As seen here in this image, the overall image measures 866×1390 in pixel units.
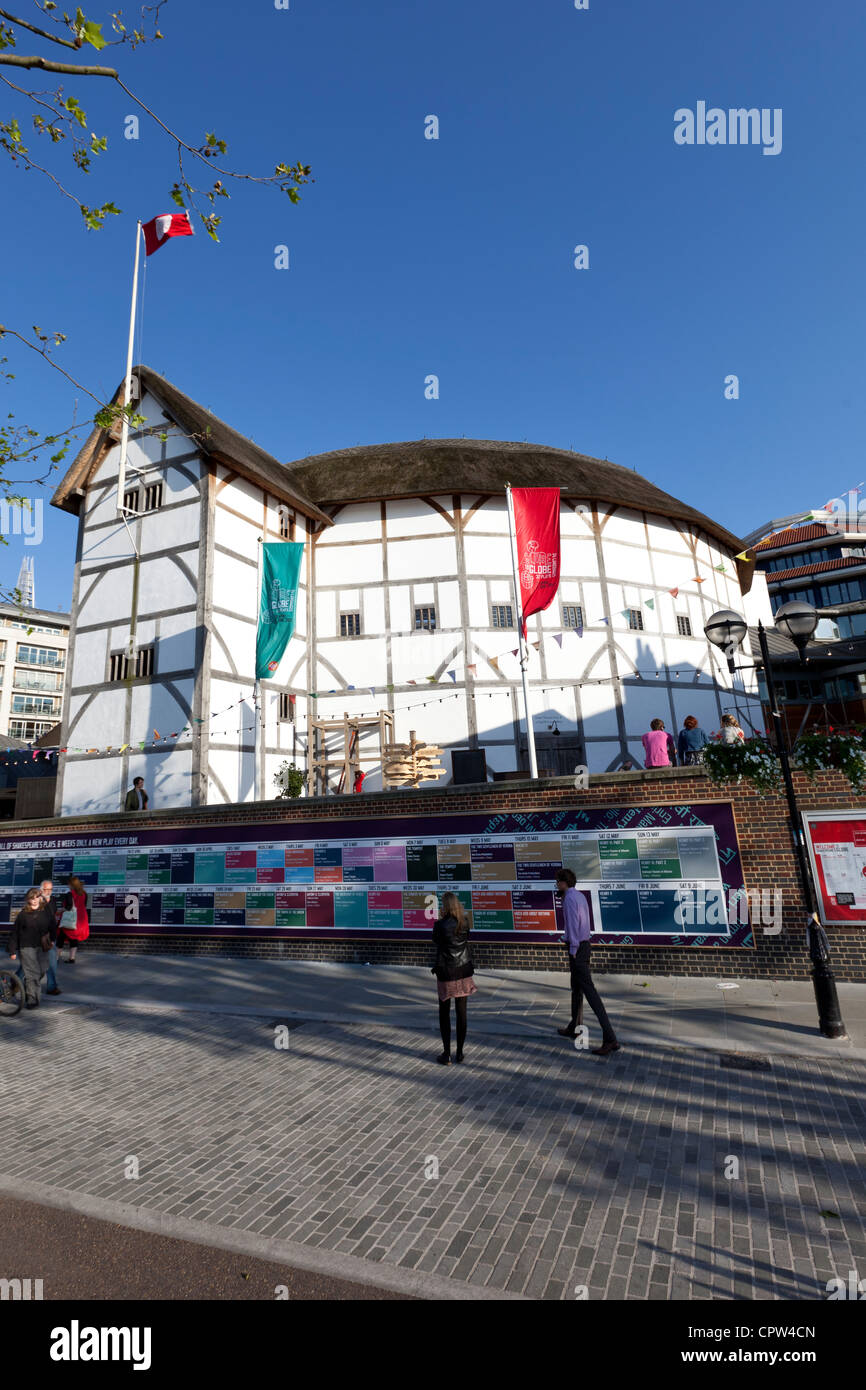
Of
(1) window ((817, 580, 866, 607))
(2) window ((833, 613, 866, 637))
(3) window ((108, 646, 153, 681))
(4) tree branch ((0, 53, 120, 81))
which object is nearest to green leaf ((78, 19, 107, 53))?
(4) tree branch ((0, 53, 120, 81))

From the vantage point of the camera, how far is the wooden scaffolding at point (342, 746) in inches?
751

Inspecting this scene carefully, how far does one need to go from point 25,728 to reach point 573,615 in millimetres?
62458

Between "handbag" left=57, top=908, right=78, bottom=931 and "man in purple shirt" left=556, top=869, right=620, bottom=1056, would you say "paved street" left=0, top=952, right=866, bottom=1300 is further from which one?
"handbag" left=57, top=908, right=78, bottom=931

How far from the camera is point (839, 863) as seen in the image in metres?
8.69

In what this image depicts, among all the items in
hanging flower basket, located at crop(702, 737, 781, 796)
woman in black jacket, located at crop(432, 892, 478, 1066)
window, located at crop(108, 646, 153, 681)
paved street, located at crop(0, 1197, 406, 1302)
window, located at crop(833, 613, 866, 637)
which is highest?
window, located at crop(833, 613, 866, 637)

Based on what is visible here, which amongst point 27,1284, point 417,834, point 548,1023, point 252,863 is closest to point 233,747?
point 252,863

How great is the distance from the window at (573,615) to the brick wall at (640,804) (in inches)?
441

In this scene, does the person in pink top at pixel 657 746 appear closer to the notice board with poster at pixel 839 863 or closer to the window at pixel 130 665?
the notice board with poster at pixel 839 863

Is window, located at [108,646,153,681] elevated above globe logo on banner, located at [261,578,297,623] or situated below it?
below

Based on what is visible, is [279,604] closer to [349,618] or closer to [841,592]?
[349,618]

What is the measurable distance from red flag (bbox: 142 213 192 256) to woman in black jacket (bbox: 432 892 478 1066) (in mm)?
20087

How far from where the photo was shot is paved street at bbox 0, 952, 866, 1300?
12.0 ft
